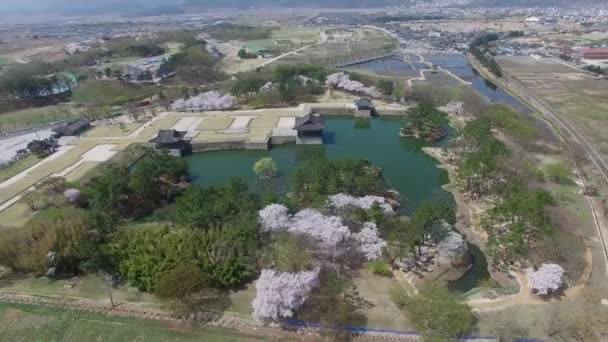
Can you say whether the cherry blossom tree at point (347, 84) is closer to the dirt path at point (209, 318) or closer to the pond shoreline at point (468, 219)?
the pond shoreline at point (468, 219)

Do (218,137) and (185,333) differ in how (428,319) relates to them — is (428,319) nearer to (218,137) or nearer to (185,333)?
(185,333)

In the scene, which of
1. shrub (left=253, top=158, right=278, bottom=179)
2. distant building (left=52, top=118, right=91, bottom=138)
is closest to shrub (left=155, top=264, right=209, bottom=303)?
shrub (left=253, top=158, right=278, bottom=179)

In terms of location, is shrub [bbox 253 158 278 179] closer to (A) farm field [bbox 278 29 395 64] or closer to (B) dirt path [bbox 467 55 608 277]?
(B) dirt path [bbox 467 55 608 277]

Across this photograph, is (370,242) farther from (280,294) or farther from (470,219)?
(470,219)

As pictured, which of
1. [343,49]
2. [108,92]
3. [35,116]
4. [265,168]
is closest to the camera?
[265,168]

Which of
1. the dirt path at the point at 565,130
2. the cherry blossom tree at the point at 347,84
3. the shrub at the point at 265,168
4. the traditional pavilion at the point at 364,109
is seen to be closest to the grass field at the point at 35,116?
the shrub at the point at 265,168

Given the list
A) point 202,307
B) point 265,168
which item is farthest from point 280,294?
point 265,168
